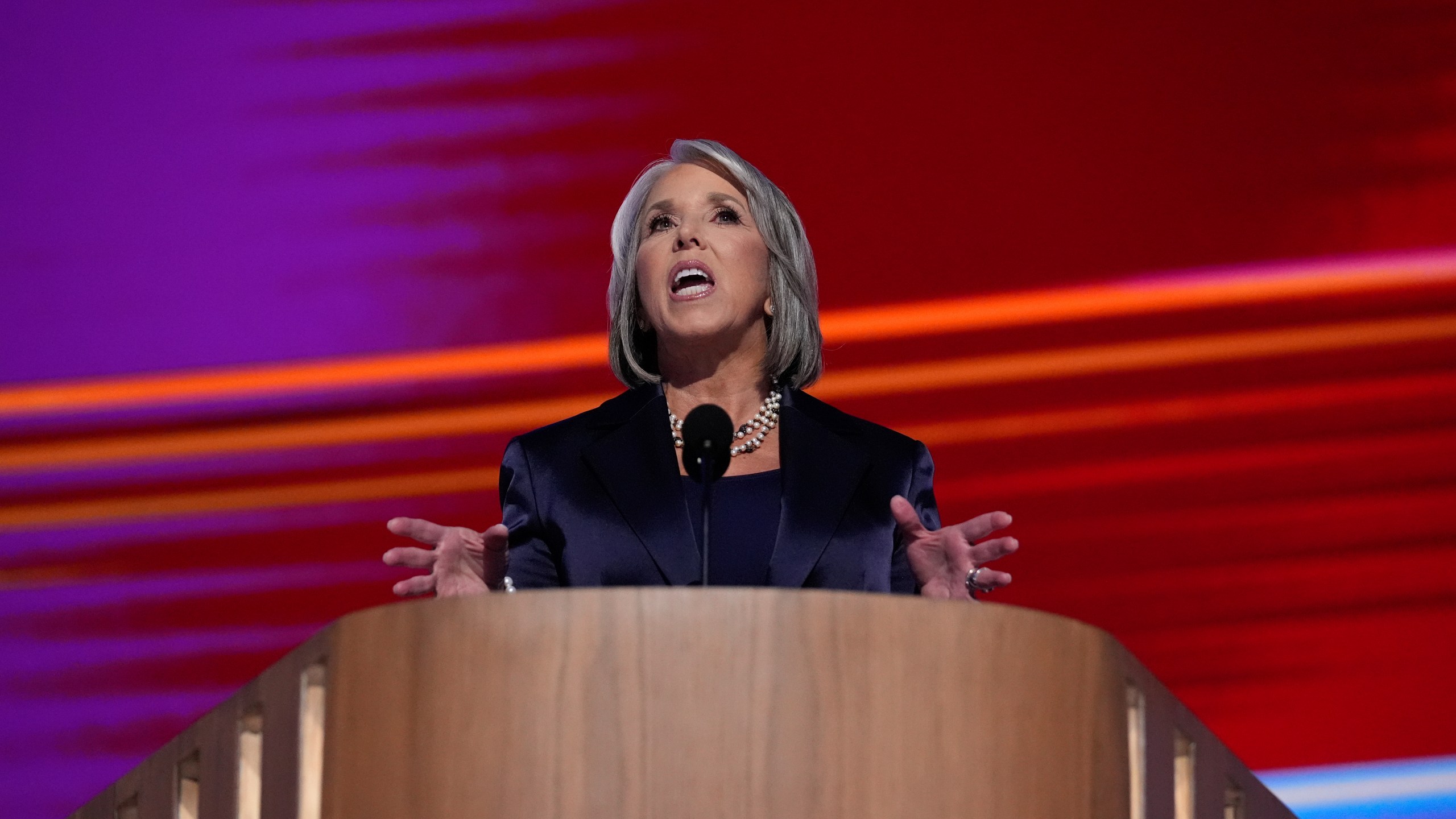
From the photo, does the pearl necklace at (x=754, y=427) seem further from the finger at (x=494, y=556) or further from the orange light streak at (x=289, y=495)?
the orange light streak at (x=289, y=495)

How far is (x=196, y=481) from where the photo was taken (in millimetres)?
3164

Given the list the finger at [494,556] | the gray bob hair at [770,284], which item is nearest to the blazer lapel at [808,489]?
the gray bob hair at [770,284]

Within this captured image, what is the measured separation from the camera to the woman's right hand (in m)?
1.77

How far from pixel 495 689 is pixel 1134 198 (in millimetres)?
2264

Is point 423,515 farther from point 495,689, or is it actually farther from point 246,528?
point 495,689

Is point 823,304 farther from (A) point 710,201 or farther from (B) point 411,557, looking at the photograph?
(B) point 411,557

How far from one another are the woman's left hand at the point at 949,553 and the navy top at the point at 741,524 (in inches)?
8.7

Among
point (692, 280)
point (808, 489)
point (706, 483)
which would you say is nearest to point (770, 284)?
point (692, 280)

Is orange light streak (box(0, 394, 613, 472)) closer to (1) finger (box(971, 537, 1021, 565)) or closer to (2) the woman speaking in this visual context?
(2) the woman speaking

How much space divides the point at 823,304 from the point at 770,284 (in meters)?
0.84

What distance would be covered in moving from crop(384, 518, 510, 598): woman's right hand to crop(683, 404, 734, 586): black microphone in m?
0.25

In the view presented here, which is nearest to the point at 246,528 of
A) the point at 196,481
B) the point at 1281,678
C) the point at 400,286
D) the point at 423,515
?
the point at 196,481

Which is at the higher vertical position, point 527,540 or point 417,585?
point 527,540

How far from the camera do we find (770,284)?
238 cm
